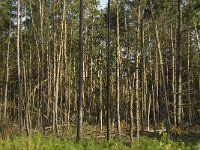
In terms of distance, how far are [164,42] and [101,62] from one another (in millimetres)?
5270

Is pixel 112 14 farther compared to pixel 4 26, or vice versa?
pixel 4 26

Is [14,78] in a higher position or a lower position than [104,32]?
lower

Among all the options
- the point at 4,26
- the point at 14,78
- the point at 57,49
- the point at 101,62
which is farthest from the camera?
the point at 14,78

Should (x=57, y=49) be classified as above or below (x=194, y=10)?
below

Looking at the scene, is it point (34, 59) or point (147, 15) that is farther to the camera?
point (34, 59)

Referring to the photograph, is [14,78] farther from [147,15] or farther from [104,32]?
[147,15]

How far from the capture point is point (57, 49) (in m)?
22.2

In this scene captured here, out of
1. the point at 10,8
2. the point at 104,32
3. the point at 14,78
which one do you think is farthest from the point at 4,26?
the point at 104,32

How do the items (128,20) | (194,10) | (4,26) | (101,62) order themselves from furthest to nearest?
(4,26) → (101,62) → (128,20) → (194,10)

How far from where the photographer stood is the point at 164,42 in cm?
3089

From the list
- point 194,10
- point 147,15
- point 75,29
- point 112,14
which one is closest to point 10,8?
point 75,29

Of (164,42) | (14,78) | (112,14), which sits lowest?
(14,78)

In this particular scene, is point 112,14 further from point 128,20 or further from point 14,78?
point 14,78

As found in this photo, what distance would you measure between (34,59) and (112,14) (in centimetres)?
755
